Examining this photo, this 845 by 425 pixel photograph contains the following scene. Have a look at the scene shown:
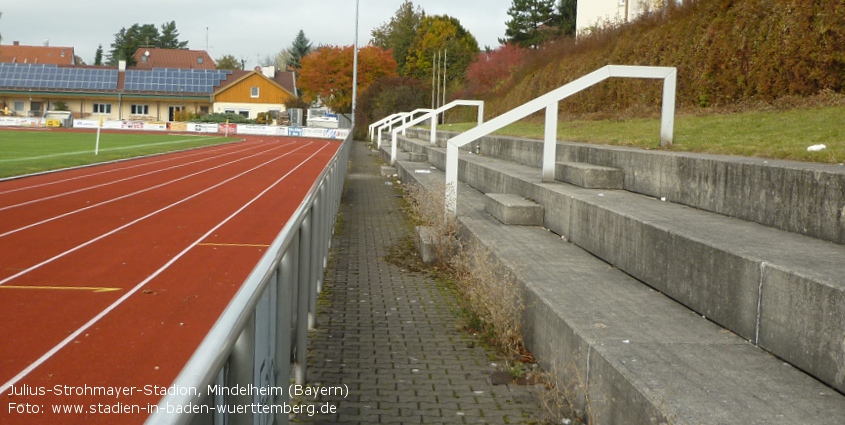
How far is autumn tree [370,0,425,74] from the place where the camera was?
98875 mm

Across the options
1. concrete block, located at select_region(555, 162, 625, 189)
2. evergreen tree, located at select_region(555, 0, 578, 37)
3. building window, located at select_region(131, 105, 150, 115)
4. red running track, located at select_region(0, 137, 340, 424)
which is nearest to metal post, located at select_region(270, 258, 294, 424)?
red running track, located at select_region(0, 137, 340, 424)

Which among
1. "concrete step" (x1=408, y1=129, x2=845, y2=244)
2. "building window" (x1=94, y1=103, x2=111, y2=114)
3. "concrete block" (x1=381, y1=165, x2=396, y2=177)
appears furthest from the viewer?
"building window" (x1=94, y1=103, x2=111, y2=114)

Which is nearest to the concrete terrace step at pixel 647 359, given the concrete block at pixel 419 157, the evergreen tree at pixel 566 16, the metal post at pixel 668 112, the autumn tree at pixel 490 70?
the metal post at pixel 668 112

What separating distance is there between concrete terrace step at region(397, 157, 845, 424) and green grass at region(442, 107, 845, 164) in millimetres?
2195

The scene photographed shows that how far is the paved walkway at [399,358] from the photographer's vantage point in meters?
5.31

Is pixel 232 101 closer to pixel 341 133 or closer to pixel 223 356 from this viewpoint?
pixel 341 133

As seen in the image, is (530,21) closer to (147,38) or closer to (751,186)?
(751,186)

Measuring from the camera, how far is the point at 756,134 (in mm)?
10039

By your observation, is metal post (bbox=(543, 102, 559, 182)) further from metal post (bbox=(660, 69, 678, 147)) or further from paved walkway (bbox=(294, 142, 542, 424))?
paved walkway (bbox=(294, 142, 542, 424))

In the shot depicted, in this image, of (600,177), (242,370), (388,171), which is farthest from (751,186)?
(388,171)

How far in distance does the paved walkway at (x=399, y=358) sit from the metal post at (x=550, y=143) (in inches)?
83.2

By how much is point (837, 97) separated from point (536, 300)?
754 centimetres

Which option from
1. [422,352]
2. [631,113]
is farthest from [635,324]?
[631,113]

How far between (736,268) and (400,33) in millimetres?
97744
